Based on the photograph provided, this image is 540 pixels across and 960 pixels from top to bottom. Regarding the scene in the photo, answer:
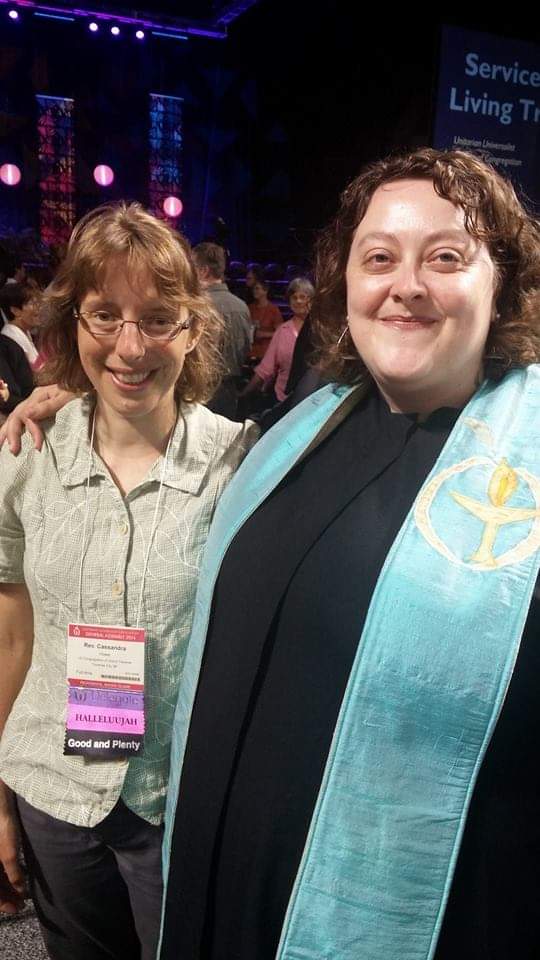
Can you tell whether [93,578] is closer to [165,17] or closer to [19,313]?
[19,313]

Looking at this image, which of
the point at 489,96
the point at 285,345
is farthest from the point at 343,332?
the point at 285,345

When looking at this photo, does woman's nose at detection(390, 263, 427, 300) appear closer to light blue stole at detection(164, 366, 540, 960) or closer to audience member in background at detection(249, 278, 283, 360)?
light blue stole at detection(164, 366, 540, 960)

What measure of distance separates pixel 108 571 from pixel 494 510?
2.00 ft

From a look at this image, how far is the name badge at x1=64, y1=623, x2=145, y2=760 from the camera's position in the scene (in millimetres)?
1305

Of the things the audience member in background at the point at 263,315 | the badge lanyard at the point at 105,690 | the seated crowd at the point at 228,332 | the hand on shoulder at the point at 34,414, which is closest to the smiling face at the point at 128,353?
the hand on shoulder at the point at 34,414

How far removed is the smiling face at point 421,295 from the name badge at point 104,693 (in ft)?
1.95

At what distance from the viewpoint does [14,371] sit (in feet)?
11.3

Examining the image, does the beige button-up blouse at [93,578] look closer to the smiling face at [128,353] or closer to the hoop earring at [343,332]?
the smiling face at [128,353]

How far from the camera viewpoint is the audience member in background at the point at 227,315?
4.48m

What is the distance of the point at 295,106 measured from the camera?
45.2 ft

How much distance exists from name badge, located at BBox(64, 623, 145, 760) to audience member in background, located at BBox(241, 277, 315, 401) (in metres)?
3.79

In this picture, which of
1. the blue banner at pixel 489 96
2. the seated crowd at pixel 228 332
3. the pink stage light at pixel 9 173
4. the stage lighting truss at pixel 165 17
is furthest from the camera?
the pink stage light at pixel 9 173

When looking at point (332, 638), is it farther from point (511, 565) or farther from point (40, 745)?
point (40, 745)

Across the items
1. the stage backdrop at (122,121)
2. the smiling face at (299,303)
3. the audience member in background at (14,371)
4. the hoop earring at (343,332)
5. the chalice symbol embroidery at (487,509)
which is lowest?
the chalice symbol embroidery at (487,509)
